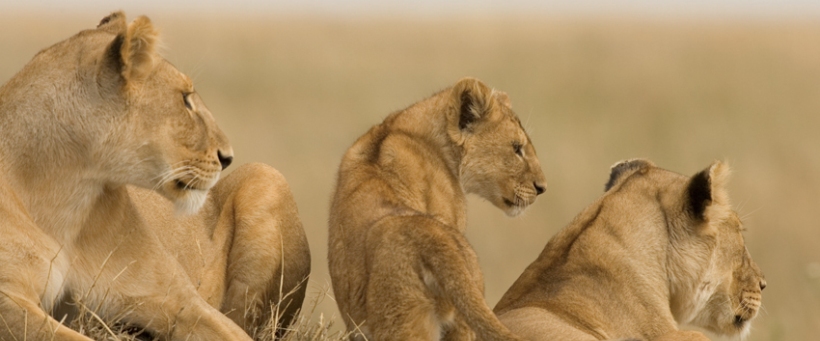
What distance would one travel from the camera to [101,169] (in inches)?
186

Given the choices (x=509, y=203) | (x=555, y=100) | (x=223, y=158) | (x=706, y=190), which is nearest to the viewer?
(x=223, y=158)

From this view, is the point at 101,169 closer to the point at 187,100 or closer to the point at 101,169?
the point at 101,169

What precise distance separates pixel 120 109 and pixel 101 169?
0.22 m

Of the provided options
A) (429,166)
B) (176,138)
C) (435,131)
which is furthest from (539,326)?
(435,131)

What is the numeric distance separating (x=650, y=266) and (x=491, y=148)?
1.20 metres

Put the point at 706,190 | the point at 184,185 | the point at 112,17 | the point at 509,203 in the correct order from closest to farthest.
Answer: the point at 184,185 < the point at 112,17 < the point at 706,190 < the point at 509,203

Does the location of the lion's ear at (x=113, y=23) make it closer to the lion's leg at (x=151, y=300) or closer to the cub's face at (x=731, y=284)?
the lion's leg at (x=151, y=300)

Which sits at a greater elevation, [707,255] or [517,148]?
[517,148]

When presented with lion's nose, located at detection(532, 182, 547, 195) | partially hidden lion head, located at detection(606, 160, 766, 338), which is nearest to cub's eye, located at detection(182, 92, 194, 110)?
partially hidden lion head, located at detection(606, 160, 766, 338)

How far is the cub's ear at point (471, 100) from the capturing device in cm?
655

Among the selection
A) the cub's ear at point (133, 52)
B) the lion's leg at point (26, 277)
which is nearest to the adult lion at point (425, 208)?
the cub's ear at point (133, 52)

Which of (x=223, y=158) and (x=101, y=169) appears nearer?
(x=101, y=169)

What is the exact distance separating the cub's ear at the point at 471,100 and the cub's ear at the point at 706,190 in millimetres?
1226

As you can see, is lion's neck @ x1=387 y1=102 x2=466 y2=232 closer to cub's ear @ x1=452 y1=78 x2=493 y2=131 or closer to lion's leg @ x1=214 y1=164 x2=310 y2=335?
cub's ear @ x1=452 y1=78 x2=493 y2=131
